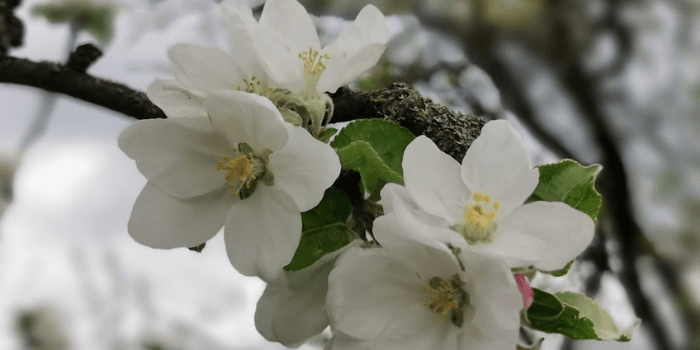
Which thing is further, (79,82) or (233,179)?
(79,82)

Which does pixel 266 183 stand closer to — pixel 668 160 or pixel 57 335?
pixel 57 335

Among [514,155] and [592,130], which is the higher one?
[514,155]

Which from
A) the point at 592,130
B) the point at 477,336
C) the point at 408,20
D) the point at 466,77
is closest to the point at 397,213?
the point at 477,336

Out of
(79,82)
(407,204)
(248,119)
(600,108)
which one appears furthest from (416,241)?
(600,108)

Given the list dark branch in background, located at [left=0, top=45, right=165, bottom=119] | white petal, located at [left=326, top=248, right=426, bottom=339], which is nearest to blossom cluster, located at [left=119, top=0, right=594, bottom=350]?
white petal, located at [left=326, top=248, right=426, bottom=339]

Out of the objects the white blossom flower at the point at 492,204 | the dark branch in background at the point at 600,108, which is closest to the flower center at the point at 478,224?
the white blossom flower at the point at 492,204

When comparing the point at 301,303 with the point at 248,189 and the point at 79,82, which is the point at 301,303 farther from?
the point at 79,82
